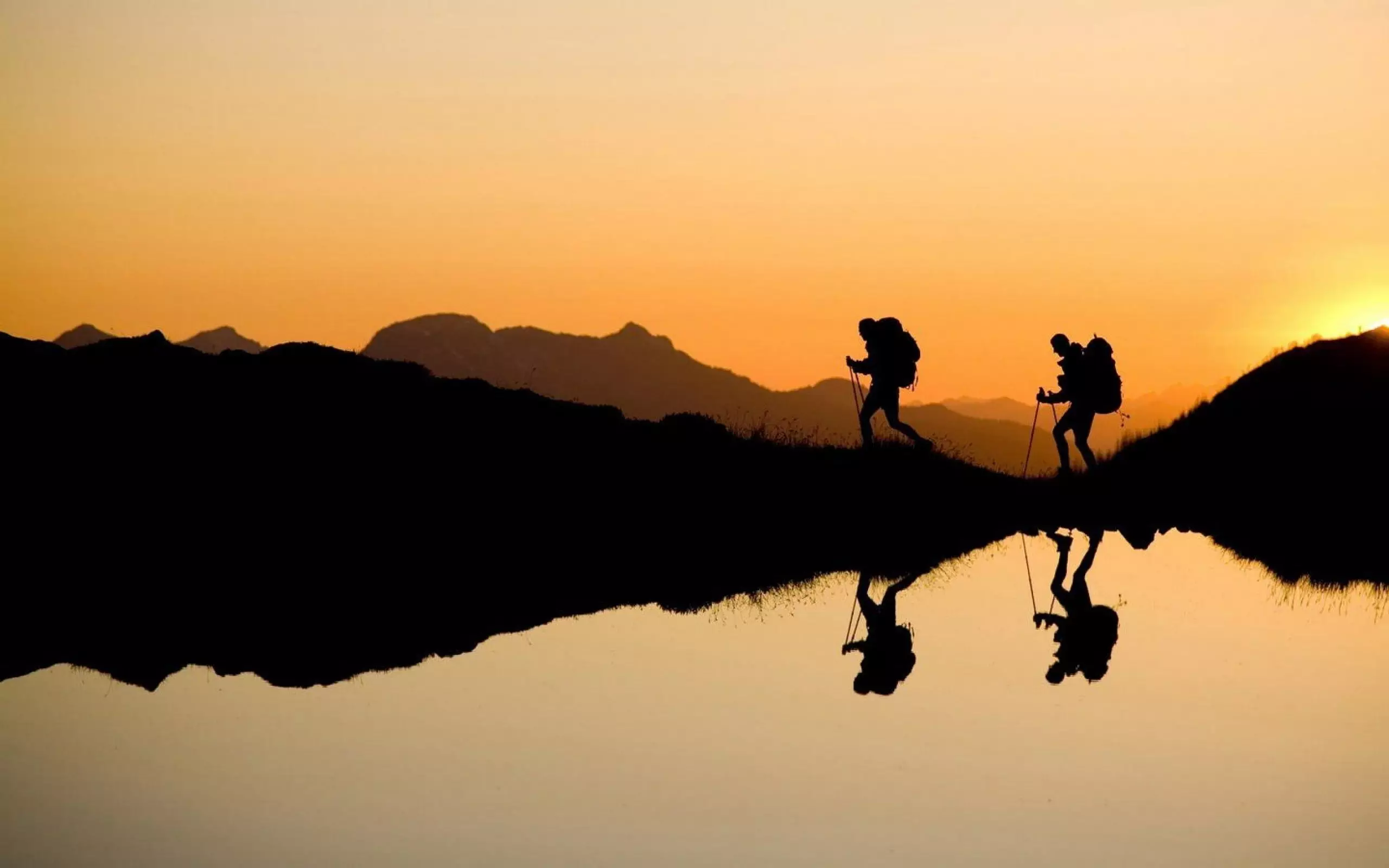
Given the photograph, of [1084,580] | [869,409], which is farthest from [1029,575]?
[869,409]

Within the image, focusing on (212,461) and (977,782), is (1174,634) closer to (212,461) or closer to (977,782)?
(977,782)

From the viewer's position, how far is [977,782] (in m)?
10.8

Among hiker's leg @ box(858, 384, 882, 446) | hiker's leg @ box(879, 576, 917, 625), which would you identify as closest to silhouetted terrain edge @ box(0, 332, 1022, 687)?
hiker's leg @ box(858, 384, 882, 446)

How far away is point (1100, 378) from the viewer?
1331 inches

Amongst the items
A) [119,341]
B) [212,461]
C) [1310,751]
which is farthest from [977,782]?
[119,341]

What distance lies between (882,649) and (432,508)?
49.5 ft

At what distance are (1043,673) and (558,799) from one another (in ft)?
21.5

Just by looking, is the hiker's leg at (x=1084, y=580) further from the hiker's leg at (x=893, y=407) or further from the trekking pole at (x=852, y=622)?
the hiker's leg at (x=893, y=407)

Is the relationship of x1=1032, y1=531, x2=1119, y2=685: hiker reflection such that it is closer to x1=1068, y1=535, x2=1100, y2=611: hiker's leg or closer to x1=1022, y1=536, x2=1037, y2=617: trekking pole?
x1=1068, y1=535, x2=1100, y2=611: hiker's leg

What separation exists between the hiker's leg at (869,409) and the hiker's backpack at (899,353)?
0.48 meters

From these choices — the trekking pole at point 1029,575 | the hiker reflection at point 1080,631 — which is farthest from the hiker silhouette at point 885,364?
the hiker reflection at point 1080,631

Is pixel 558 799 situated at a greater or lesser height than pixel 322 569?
lesser

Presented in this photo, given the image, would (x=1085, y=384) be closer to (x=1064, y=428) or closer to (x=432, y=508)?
(x=1064, y=428)

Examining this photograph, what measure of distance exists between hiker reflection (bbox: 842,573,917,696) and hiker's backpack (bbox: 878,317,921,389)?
1300 cm
